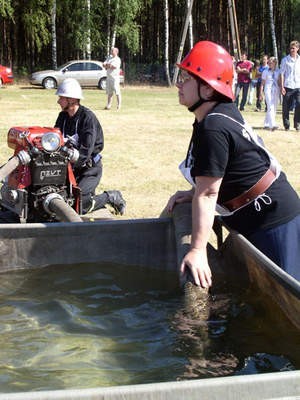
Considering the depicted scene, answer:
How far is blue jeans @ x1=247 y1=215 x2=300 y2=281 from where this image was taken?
373cm

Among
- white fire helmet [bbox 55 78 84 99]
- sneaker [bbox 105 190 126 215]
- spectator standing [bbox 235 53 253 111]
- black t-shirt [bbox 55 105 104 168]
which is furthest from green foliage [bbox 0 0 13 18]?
white fire helmet [bbox 55 78 84 99]

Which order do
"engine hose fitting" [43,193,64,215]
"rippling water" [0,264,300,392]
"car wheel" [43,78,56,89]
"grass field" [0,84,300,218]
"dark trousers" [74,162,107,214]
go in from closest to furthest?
"rippling water" [0,264,300,392] → "engine hose fitting" [43,193,64,215] → "dark trousers" [74,162,107,214] → "grass field" [0,84,300,218] → "car wheel" [43,78,56,89]

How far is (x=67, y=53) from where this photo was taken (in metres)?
45.6

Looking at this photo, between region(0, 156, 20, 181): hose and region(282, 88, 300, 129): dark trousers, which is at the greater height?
region(0, 156, 20, 181): hose

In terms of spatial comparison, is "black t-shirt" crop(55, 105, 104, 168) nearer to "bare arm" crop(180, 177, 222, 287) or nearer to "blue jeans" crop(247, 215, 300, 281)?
"blue jeans" crop(247, 215, 300, 281)

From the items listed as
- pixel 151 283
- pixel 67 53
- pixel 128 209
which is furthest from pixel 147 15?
pixel 151 283

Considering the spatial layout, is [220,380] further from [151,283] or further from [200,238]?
[151,283]

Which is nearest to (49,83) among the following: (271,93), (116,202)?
(271,93)

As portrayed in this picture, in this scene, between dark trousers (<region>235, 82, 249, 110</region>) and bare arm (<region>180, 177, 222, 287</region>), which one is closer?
bare arm (<region>180, 177, 222, 287</region>)

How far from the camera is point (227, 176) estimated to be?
3.66 metres

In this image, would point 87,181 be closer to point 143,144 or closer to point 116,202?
point 116,202

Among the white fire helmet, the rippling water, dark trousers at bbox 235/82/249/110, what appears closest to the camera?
the rippling water

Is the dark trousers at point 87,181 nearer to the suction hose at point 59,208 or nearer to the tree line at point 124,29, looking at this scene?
the suction hose at point 59,208

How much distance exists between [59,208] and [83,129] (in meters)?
1.41
